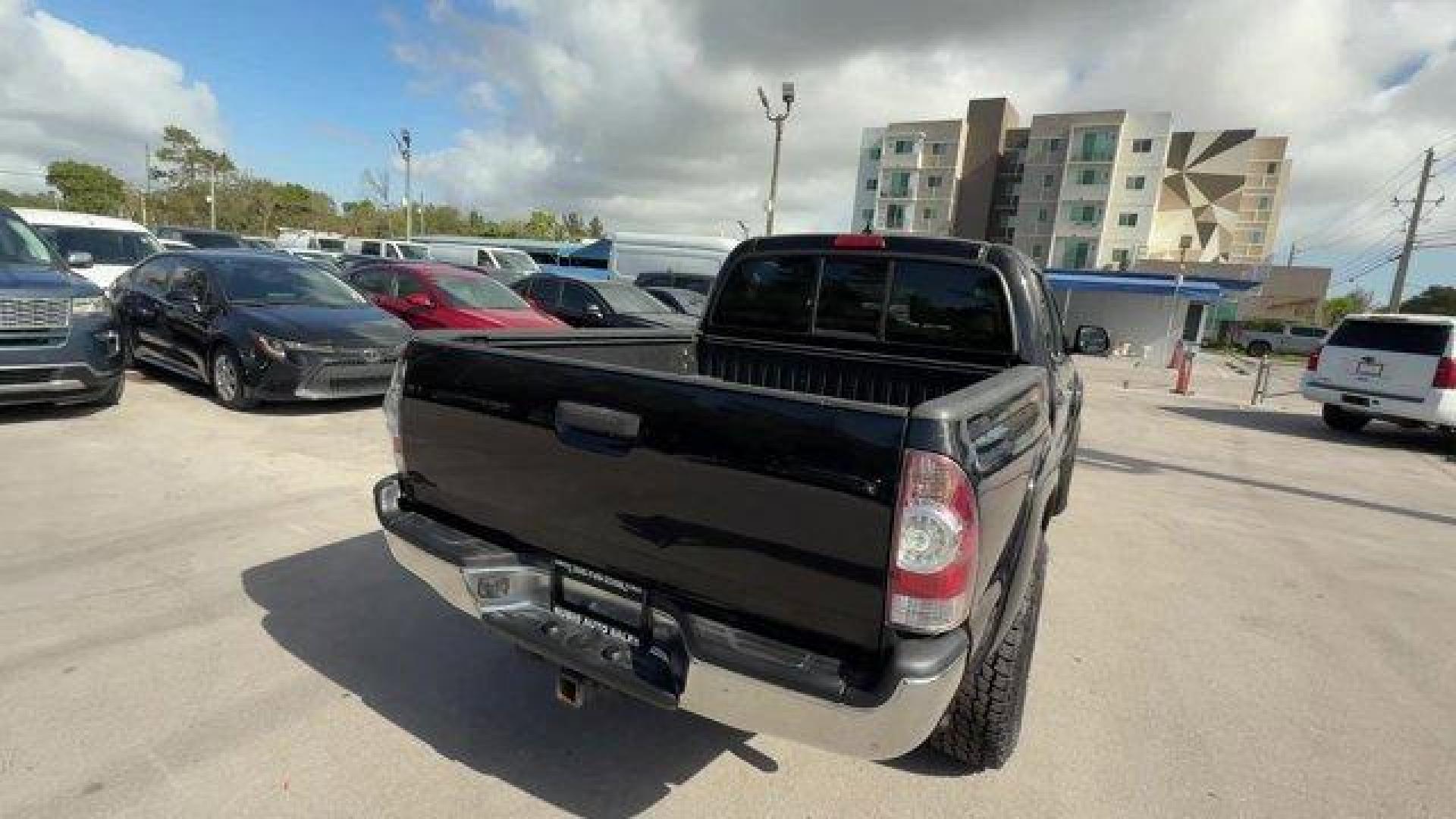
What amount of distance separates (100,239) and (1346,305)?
9958cm

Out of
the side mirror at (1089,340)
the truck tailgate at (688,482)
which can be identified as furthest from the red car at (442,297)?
the truck tailgate at (688,482)

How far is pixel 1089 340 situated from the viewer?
5766 mm

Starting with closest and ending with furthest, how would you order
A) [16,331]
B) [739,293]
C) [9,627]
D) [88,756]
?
[88,756] → [9,627] → [739,293] → [16,331]

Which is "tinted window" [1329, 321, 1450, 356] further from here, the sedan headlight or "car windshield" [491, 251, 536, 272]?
"car windshield" [491, 251, 536, 272]

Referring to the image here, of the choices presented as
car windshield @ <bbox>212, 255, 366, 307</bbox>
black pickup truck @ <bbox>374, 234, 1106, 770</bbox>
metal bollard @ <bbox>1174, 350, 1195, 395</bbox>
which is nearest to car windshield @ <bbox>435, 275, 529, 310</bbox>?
car windshield @ <bbox>212, 255, 366, 307</bbox>

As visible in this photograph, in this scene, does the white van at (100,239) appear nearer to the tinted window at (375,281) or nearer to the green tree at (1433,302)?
the tinted window at (375,281)

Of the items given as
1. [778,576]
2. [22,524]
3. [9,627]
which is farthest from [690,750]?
[22,524]

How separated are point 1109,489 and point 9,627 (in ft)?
26.4

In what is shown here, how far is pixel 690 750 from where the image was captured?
2.77 m

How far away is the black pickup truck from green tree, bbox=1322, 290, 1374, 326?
283 ft

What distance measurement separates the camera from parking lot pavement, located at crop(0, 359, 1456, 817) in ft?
8.26

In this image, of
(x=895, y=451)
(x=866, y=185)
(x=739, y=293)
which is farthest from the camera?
(x=866, y=185)

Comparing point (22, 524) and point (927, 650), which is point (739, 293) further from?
point (22, 524)

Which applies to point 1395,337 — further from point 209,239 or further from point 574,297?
point 209,239
